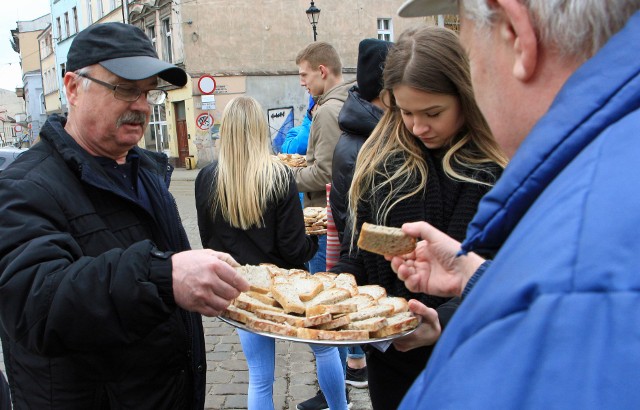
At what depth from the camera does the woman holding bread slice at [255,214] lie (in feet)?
12.3

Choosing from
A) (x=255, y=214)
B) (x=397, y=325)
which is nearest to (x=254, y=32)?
(x=255, y=214)

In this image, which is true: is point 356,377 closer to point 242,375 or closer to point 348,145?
point 242,375

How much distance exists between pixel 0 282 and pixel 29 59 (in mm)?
74986

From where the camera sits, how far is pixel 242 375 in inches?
189

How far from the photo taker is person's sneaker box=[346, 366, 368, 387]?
4.71 meters

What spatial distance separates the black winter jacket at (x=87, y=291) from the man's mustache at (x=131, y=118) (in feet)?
0.67

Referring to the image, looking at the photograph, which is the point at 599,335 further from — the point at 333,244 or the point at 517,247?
the point at 333,244

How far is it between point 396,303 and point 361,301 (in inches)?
5.4

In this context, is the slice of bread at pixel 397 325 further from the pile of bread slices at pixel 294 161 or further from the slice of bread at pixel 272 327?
the pile of bread slices at pixel 294 161

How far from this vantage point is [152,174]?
264cm

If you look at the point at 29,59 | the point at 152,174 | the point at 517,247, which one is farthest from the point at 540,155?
the point at 29,59

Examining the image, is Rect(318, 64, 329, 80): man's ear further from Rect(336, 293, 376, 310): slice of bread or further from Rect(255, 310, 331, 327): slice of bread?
Rect(255, 310, 331, 327): slice of bread

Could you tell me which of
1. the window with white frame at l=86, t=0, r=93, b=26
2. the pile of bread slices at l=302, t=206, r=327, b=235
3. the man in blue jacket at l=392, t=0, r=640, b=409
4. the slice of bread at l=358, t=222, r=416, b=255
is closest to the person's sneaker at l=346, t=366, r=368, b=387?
the pile of bread slices at l=302, t=206, r=327, b=235

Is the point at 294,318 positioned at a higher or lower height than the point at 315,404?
higher
